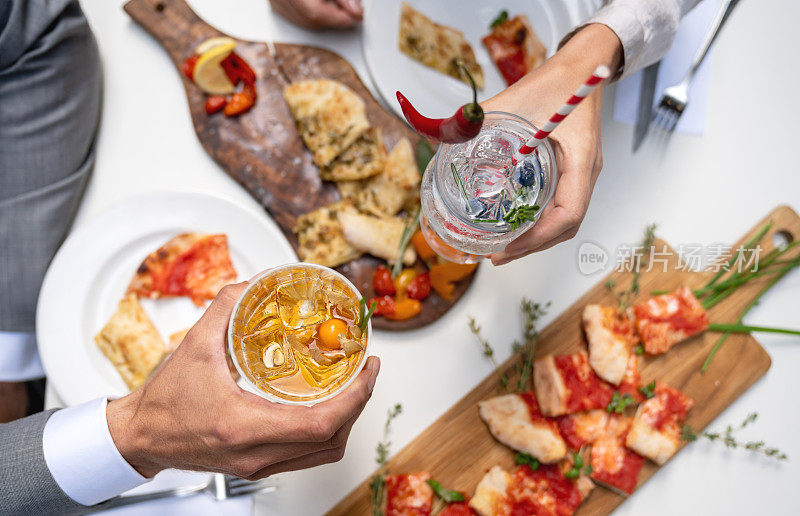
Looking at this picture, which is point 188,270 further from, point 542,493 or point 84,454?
point 542,493

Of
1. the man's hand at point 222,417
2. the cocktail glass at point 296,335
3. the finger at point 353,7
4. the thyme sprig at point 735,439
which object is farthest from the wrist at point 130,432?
the thyme sprig at point 735,439

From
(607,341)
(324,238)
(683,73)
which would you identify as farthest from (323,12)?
(607,341)

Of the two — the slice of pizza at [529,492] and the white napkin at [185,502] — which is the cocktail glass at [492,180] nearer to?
the slice of pizza at [529,492]

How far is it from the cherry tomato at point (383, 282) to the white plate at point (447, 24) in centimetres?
48

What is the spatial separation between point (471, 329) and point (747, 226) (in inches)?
38.9

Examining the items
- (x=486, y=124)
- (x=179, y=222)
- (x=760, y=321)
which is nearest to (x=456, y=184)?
(x=486, y=124)

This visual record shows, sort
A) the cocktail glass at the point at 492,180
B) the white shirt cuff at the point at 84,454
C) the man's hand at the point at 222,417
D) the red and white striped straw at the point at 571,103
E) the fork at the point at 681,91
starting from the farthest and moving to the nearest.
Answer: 1. the fork at the point at 681,91
2. the white shirt cuff at the point at 84,454
3. the cocktail glass at the point at 492,180
4. the man's hand at the point at 222,417
5. the red and white striped straw at the point at 571,103

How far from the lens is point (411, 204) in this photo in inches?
64.2

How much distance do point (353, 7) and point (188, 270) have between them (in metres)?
0.91

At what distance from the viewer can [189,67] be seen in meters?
1.64

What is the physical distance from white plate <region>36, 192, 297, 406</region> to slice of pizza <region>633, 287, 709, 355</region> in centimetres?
108

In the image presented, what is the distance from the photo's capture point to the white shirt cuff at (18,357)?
1.51 meters

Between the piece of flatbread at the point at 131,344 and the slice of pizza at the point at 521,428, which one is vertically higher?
the piece of flatbread at the point at 131,344

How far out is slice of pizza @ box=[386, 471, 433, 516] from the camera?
61.2 inches
